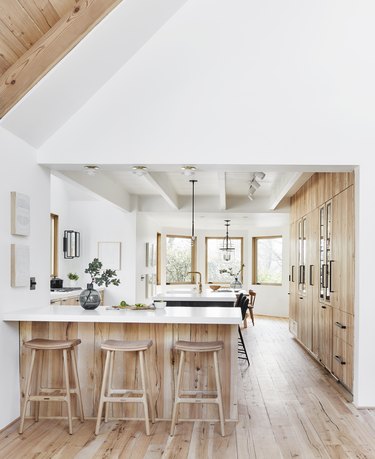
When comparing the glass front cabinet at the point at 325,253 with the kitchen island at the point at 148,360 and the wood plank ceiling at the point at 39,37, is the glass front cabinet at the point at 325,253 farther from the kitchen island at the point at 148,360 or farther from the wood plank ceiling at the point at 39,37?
the wood plank ceiling at the point at 39,37

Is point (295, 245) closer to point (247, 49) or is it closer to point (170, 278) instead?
point (247, 49)

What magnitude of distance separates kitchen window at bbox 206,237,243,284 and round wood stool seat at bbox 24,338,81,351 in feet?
31.8

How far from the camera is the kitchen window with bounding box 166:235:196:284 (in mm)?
12719

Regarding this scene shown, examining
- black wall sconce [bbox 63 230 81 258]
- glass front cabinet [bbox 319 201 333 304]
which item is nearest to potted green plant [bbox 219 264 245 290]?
black wall sconce [bbox 63 230 81 258]

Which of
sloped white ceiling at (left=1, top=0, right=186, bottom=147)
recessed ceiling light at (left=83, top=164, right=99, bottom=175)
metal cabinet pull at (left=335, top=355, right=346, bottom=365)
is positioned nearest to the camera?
sloped white ceiling at (left=1, top=0, right=186, bottom=147)

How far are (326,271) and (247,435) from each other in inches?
94.0

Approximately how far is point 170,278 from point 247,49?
8.95 meters

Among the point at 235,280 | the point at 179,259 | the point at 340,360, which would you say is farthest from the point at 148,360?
the point at 179,259

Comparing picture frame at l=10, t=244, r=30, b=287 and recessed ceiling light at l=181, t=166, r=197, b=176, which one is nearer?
picture frame at l=10, t=244, r=30, b=287

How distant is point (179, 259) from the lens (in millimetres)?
12938

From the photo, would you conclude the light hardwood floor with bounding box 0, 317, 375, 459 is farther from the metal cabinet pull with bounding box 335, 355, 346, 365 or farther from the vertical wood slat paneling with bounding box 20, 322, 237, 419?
the metal cabinet pull with bounding box 335, 355, 346, 365

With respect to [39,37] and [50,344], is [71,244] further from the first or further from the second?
[39,37]

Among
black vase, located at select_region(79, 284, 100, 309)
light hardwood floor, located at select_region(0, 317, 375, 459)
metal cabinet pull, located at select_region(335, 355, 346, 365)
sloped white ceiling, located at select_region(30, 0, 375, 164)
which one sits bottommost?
light hardwood floor, located at select_region(0, 317, 375, 459)

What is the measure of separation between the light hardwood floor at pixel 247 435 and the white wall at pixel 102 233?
430 centimetres
